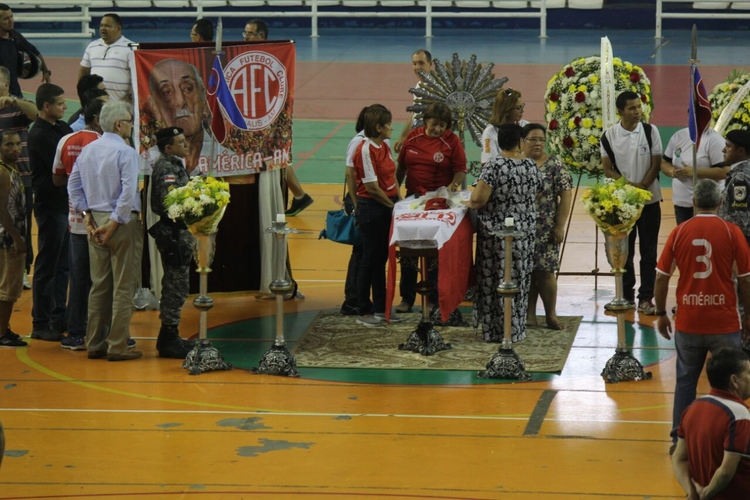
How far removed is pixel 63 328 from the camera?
33.2 ft

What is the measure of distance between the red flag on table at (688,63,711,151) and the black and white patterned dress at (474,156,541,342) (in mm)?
1217

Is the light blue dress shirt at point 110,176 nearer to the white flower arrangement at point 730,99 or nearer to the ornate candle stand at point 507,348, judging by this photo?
the ornate candle stand at point 507,348

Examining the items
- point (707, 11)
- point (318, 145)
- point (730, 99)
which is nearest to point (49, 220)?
point (730, 99)

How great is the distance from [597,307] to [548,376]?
2110 millimetres

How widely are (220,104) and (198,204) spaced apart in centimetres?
165

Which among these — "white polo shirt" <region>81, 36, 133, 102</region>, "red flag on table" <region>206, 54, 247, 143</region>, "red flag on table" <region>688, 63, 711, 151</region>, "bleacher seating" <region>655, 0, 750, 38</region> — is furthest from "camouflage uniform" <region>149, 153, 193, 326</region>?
"bleacher seating" <region>655, 0, 750, 38</region>

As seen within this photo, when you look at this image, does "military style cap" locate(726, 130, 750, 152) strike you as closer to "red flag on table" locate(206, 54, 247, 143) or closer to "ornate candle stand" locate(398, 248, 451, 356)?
"ornate candle stand" locate(398, 248, 451, 356)

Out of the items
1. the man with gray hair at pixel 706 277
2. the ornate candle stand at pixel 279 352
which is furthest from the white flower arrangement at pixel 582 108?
the man with gray hair at pixel 706 277

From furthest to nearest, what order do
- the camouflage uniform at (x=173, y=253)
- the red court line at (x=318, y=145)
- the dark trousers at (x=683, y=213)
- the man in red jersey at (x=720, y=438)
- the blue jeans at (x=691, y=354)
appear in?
the red court line at (x=318, y=145) → the dark trousers at (x=683, y=213) → the camouflage uniform at (x=173, y=253) → the blue jeans at (x=691, y=354) → the man in red jersey at (x=720, y=438)

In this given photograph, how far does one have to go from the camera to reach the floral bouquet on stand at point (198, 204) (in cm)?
889

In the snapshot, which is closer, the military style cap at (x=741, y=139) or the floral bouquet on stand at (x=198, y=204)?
the military style cap at (x=741, y=139)

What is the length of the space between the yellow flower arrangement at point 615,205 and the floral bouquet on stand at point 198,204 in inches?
101

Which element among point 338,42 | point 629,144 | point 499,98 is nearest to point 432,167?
point 499,98

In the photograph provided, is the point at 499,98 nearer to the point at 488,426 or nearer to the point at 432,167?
the point at 432,167
